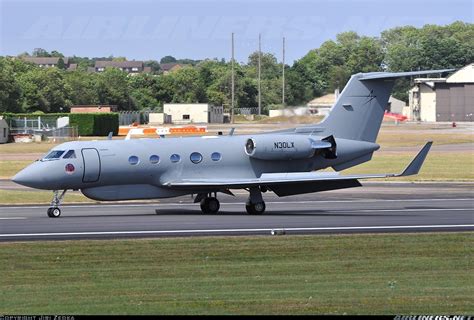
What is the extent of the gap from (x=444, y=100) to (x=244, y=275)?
9969 cm

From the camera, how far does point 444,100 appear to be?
384 feet

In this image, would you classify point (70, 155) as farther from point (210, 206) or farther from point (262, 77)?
point (262, 77)

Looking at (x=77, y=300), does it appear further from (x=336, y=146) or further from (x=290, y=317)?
(x=336, y=146)

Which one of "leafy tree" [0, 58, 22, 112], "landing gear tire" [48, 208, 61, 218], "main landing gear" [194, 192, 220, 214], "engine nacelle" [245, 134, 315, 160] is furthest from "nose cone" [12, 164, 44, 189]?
"leafy tree" [0, 58, 22, 112]

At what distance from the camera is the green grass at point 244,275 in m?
16.9

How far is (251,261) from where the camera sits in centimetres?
2241

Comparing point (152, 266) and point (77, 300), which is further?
point (152, 266)

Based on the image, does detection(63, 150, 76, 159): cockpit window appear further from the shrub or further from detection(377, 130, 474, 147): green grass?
the shrub

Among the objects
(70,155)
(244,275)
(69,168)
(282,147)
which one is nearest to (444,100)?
(282,147)

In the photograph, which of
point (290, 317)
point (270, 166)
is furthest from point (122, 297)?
point (270, 166)

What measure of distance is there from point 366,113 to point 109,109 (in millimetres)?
74951

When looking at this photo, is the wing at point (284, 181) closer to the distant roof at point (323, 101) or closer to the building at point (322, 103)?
the building at point (322, 103)

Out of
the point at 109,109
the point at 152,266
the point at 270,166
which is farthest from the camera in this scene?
the point at 109,109

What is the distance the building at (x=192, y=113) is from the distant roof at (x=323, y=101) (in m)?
69.1
